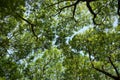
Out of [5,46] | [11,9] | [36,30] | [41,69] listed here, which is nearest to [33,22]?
[36,30]

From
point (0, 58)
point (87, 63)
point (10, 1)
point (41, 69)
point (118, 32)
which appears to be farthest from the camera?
point (41, 69)

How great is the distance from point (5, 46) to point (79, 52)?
6.46m

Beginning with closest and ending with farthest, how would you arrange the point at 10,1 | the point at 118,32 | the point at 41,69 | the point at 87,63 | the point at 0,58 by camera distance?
the point at 10,1 → the point at 0,58 → the point at 118,32 → the point at 87,63 → the point at 41,69

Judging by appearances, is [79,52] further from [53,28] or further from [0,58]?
[0,58]

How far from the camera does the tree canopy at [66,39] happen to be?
21219mm

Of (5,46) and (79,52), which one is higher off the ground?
(5,46)

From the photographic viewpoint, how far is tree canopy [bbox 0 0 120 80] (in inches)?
835

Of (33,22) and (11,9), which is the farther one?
(33,22)

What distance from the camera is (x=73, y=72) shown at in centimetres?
2528

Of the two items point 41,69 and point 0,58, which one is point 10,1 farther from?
point 41,69

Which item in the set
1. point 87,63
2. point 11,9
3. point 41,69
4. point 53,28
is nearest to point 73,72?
point 87,63

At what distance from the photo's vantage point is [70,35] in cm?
2333

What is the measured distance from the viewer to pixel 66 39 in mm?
22906

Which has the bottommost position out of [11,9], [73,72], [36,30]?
[73,72]
